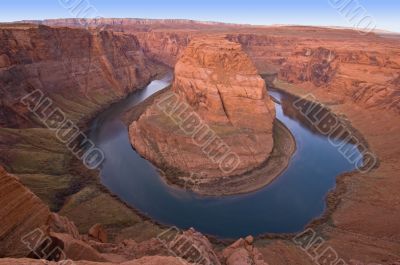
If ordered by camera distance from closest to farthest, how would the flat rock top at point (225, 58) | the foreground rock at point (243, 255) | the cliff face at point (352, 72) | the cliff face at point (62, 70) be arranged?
the foreground rock at point (243, 255)
the flat rock top at point (225, 58)
the cliff face at point (62, 70)
the cliff face at point (352, 72)

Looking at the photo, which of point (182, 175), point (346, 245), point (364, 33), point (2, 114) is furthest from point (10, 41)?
point (364, 33)

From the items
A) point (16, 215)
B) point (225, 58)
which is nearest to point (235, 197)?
point (225, 58)

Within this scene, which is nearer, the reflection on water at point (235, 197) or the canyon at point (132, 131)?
the canyon at point (132, 131)

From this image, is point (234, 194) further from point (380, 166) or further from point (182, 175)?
point (380, 166)

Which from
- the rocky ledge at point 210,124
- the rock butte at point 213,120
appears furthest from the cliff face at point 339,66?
the rock butte at point 213,120

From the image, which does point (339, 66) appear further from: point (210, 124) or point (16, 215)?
point (16, 215)

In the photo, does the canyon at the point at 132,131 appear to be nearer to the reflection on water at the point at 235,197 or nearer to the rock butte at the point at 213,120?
the rock butte at the point at 213,120
